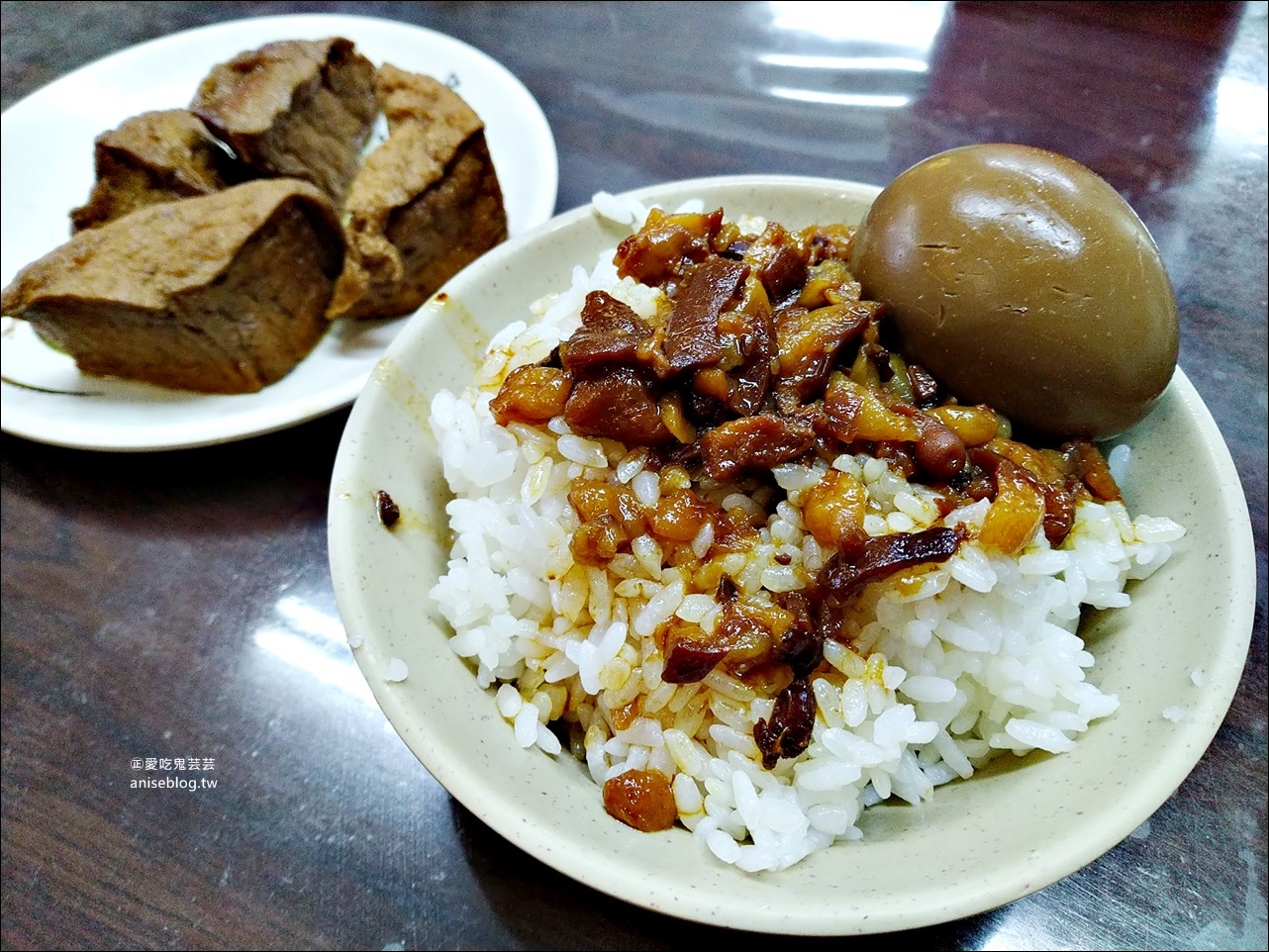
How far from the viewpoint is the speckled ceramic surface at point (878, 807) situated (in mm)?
1314

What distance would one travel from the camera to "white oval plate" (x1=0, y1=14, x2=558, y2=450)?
2.70 metres

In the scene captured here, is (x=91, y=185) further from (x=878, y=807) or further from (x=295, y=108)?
(x=878, y=807)

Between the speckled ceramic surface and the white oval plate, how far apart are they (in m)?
0.87

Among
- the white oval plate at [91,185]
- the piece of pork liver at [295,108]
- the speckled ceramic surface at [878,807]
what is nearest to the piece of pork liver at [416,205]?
the white oval plate at [91,185]

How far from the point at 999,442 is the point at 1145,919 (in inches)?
41.7

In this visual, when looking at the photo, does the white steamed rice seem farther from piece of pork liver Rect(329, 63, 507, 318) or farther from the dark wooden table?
piece of pork liver Rect(329, 63, 507, 318)

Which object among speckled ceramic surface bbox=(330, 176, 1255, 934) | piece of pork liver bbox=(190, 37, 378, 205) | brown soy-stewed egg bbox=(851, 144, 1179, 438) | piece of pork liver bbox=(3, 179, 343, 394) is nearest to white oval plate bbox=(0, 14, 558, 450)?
piece of pork liver bbox=(3, 179, 343, 394)

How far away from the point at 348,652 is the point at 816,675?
137 centimetres

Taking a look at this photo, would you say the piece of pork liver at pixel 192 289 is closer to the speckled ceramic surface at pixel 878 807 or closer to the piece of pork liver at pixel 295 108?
the piece of pork liver at pixel 295 108

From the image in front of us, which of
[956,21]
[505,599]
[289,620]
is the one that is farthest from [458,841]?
[956,21]

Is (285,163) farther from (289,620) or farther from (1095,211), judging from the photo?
(1095,211)

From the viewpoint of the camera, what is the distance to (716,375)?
1.71m

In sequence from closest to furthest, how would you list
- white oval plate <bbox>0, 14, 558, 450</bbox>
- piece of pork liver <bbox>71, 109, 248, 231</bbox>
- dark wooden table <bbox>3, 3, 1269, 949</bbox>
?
dark wooden table <bbox>3, 3, 1269, 949</bbox> < white oval plate <bbox>0, 14, 558, 450</bbox> < piece of pork liver <bbox>71, 109, 248, 231</bbox>

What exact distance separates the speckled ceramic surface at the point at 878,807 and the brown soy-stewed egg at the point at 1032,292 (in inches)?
9.2
